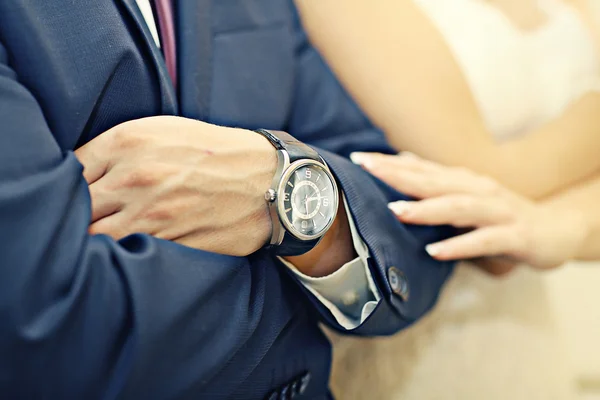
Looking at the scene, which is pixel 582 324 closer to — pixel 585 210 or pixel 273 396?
pixel 585 210

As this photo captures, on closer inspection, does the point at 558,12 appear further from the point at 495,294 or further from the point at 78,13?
the point at 78,13

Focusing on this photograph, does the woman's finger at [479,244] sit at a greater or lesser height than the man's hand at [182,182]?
lesser

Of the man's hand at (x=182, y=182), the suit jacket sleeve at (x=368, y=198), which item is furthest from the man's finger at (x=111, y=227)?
the suit jacket sleeve at (x=368, y=198)

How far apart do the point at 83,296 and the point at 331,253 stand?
31 centimetres

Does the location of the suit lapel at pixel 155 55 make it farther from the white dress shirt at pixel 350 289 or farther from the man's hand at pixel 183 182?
the white dress shirt at pixel 350 289

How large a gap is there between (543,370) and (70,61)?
0.99 meters

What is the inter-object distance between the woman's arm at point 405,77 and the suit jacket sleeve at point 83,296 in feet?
1.38

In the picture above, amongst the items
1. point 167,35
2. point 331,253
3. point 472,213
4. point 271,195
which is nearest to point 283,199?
point 271,195

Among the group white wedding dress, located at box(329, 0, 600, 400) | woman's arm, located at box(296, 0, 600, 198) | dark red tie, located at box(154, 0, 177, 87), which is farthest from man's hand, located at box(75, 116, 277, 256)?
white wedding dress, located at box(329, 0, 600, 400)

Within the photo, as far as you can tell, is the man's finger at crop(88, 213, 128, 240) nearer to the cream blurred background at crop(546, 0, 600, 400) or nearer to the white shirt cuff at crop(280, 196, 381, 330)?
the white shirt cuff at crop(280, 196, 381, 330)

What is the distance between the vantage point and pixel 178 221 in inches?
20.5

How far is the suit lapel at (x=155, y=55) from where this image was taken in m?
0.55

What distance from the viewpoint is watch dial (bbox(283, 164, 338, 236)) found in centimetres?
56

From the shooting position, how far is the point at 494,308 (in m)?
1.08
